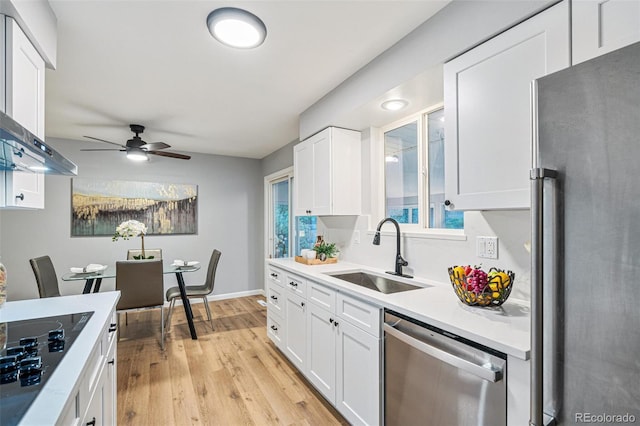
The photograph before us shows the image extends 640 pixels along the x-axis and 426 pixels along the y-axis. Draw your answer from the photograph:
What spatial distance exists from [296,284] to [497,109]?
190cm

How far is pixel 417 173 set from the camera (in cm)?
239

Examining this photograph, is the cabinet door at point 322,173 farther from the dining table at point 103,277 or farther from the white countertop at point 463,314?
the dining table at point 103,277

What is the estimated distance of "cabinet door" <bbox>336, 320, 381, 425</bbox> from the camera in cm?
167

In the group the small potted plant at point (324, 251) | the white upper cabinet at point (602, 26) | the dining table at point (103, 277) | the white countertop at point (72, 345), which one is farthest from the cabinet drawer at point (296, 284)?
the white upper cabinet at point (602, 26)

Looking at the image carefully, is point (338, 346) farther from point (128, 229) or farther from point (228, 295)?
point (228, 295)

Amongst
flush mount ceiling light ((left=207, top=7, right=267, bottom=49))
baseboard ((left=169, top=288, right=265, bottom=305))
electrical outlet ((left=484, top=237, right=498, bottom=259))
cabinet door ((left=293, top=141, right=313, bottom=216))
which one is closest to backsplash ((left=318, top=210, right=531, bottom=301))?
electrical outlet ((left=484, top=237, right=498, bottom=259))

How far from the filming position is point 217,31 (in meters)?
1.78

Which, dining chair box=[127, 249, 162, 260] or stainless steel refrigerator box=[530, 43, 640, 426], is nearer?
stainless steel refrigerator box=[530, 43, 640, 426]

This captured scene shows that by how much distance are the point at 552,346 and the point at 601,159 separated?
484mm

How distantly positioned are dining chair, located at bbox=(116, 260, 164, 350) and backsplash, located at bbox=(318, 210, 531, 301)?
1.94 m

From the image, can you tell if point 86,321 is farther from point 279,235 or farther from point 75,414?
point 279,235

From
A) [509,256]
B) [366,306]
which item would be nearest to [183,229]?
[366,306]

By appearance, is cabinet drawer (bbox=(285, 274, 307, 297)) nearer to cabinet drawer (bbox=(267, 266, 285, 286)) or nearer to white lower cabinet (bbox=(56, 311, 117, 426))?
cabinet drawer (bbox=(267, 266, 285, 286))

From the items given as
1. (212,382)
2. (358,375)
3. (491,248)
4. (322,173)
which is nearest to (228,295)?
(212,382)
